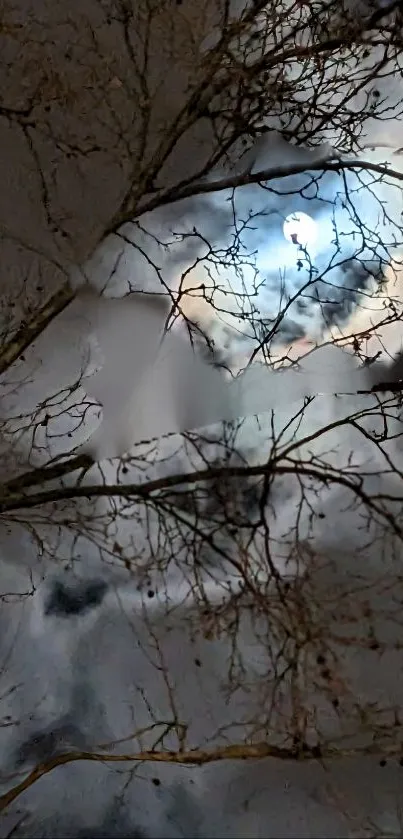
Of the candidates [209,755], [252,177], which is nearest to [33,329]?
[252,177]

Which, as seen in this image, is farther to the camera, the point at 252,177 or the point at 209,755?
the point at 252,177

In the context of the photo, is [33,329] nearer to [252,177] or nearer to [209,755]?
[252,177]

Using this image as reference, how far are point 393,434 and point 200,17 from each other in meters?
0.86

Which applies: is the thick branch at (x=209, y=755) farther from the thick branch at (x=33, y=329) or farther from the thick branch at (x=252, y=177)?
the thick branch at (x=252, y=177)

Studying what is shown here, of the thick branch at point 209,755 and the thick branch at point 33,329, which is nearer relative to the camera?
the thick branch at point 209,755

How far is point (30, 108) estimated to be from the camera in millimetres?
1477

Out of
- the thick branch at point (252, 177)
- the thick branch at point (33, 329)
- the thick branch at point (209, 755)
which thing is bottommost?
the thick branch at point (209, 755)

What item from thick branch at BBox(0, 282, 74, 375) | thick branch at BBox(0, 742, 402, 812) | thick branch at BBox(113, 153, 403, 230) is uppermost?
thick branch at BBox(113, 153, 403, 230)

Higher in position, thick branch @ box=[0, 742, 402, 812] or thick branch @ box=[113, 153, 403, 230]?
thick branch @ box=[113, 153, 403, 230]

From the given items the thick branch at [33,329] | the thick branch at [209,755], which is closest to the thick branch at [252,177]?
the thick branch at [33,329]

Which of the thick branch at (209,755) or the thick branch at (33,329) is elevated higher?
the thick branch at (33,329)

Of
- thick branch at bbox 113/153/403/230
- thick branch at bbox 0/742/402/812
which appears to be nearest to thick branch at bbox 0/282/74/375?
thick branch at bbox 113/153/403/230

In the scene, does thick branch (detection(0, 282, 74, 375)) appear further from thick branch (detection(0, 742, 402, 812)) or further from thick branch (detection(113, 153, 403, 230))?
thick branch (detection(0, 742, 402, 812))

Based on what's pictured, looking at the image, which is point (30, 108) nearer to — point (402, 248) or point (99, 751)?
point (402, 248)
